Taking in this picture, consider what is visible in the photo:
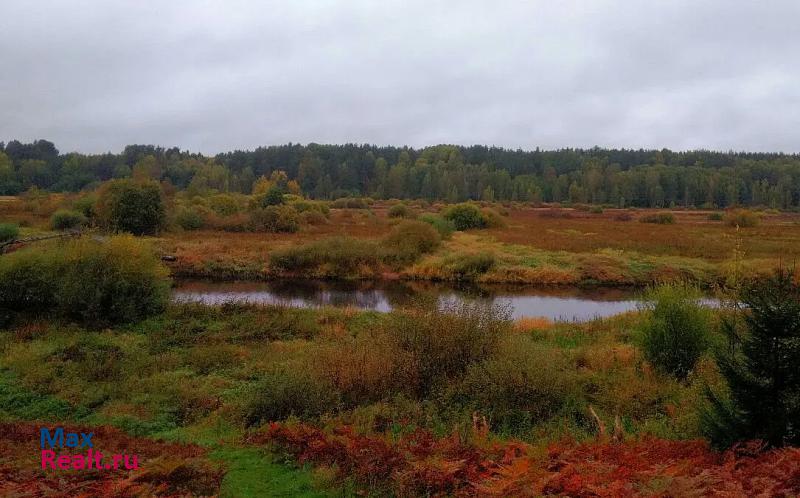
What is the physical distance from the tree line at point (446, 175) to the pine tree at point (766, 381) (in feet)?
316

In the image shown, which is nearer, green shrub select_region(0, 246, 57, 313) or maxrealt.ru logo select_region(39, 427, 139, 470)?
maxrealt.ru logo select_region(39, 427, 139, 470)

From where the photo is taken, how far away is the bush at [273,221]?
49156 millimetres

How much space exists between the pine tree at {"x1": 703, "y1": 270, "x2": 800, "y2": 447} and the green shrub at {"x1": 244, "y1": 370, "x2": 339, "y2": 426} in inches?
252

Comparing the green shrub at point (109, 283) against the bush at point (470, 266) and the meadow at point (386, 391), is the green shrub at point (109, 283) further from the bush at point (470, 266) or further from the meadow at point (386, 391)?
the bush at point (470, 266)

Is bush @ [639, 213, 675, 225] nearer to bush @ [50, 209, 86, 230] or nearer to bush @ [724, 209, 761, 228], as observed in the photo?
bush @ [724, 209, 761, 228]

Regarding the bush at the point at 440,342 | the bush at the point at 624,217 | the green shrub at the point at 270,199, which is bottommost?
the bush at the point at 440,342

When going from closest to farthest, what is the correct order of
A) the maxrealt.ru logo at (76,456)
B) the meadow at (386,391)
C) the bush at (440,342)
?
the meadow at (386,391), the maxrealt.ru logo at (76,456), the bush at (440,342)

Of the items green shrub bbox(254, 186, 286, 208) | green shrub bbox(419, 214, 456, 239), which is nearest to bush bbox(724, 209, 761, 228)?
green shrub bbox(419, 214, 456, 239)

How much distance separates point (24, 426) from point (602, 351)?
13.0m

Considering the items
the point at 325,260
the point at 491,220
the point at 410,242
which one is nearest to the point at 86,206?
the point at 325,260

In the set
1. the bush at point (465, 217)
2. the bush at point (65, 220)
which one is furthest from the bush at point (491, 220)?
the bush at point (65, 220)

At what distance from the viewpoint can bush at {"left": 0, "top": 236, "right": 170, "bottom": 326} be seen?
1711 centimetres

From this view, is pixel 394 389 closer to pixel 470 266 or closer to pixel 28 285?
pixel 28 285

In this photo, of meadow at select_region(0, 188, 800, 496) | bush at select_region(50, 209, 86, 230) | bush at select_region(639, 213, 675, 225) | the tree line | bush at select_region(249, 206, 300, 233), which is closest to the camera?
meadow at select_region(0, 188, 800, 496)
